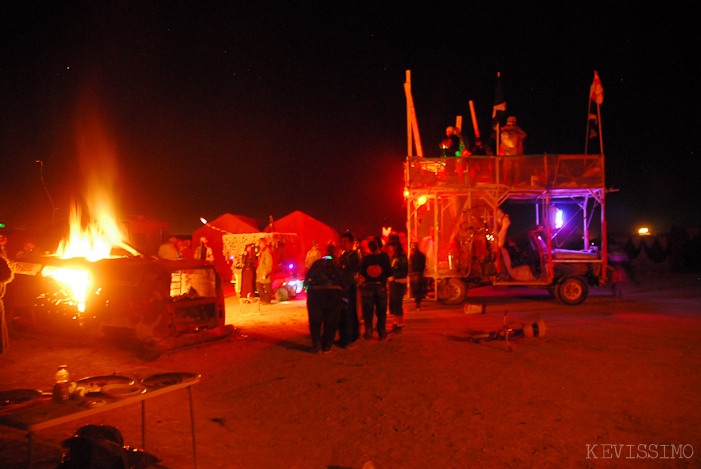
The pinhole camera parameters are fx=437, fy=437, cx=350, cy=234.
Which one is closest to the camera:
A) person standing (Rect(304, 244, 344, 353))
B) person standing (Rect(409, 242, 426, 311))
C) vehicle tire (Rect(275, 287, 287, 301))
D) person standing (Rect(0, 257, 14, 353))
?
person standing (Rect(0, 257, 14, 353))

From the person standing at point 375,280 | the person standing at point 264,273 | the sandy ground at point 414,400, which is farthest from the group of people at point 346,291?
the person standing at point 264,273

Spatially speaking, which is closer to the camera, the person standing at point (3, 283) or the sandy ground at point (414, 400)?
the sandy ground at point (414, 400)

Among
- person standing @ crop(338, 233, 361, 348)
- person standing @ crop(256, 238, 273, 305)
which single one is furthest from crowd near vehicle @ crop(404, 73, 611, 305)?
person standing @ crop(338, 233, 361, 348)

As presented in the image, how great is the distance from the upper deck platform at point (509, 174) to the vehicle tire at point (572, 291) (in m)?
2.60

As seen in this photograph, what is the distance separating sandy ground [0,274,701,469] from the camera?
3678 mm

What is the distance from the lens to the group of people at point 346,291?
7.09 meters

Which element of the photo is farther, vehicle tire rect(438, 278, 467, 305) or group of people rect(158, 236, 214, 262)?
vehicle tire rect(438, 278, 467, 305)

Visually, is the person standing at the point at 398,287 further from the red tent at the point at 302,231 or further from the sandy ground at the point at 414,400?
the red tent at the point at 302,231

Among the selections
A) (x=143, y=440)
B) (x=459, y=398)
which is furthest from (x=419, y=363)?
(x=143, y=440)

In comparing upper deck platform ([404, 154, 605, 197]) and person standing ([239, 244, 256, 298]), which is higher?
upper deck platform ([404, 154, 605, 197])

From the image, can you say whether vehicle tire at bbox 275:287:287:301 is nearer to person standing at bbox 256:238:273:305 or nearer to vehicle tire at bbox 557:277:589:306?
person standing at bbox 256:238:273:305

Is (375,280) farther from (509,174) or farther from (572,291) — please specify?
(572,291)

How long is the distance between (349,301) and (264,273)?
5634 millimetres

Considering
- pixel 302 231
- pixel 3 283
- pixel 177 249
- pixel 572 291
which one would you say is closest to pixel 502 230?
pixel 572 291
